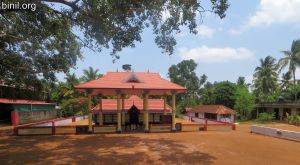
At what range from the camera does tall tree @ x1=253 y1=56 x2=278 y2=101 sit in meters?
47.9

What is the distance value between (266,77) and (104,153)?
40781 mm

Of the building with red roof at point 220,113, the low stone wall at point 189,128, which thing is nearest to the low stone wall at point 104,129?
the low stone wall at point 189,128

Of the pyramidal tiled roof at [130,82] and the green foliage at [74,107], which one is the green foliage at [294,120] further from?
the green foliage at [74,107]

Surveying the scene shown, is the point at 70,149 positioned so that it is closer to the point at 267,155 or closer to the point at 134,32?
the point at 134,32

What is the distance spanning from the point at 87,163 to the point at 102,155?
1760mm

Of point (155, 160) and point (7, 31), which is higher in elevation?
point (7, 31)

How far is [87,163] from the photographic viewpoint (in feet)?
37.9

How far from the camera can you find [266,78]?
47.9 meters

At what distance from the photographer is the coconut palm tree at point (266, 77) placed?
157 ft

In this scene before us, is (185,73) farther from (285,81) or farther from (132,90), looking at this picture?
(132,90)

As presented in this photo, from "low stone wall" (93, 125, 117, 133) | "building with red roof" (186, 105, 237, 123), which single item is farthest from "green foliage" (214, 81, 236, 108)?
"low stone wall" (93, 125, 117, 133)

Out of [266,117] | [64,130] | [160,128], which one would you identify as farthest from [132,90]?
[266,117]

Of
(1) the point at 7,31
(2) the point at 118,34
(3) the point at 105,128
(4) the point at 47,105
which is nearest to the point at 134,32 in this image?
(2) the point at 118,34

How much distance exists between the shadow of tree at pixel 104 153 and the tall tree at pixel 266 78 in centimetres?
3554
